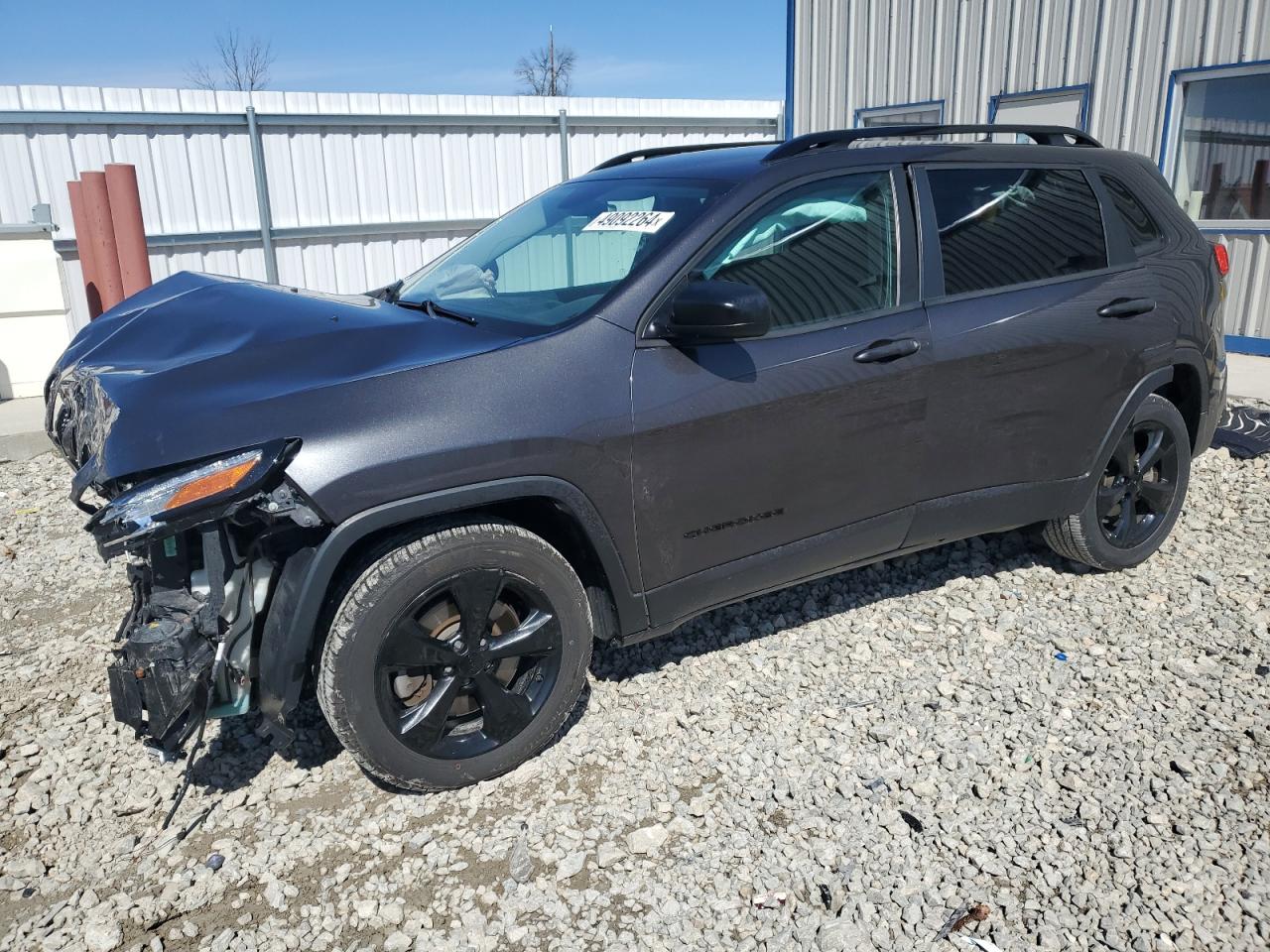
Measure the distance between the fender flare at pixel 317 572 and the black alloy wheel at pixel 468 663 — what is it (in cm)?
21

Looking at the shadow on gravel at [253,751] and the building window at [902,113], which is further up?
the building window at [902,113]

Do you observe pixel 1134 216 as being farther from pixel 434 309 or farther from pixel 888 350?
pixel 434 309

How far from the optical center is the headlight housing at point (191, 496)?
2.40m

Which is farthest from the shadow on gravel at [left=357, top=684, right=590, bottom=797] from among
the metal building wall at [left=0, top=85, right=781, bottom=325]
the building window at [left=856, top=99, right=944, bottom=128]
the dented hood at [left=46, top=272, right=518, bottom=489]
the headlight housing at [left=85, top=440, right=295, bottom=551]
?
the building window at [left=856, top=99, right=944, bottom=128]

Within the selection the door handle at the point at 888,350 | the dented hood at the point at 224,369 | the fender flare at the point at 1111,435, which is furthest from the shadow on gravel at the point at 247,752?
the fender flare at the point at 1111,435

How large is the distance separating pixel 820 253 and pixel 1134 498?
81.5 inches

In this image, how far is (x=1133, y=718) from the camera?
330cm

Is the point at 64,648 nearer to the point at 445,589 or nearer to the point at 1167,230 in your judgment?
the point at 445,589

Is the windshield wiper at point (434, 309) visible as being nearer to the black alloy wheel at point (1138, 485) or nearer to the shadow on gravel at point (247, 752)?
the shadow on gravel at point (247, 752)

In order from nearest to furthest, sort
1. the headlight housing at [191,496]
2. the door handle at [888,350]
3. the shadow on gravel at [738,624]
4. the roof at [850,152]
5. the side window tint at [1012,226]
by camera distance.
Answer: the headlight housing at [191,496] < the shadow on gravel at [738,624] < the door handle at [888,350] < the roof at [850,152] < the side window tint at [1012,226]

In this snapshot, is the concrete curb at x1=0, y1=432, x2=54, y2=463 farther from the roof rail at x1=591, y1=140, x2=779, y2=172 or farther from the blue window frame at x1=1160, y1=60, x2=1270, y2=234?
the blue window frame at x1=1160, y1=60, x2=1270, y2=234

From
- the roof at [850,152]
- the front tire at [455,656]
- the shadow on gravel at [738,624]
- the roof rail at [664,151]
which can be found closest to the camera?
the front tire at [455,656]

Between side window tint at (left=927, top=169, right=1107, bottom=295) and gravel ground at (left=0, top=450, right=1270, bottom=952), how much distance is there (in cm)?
141

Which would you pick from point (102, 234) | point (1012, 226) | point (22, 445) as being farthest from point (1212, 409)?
point (102, 234)
